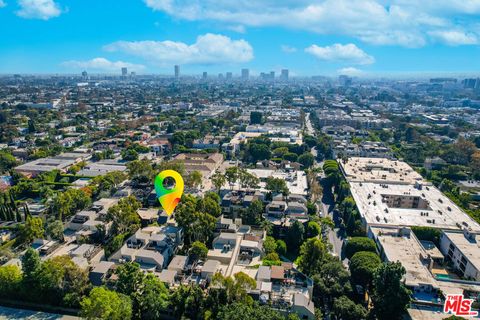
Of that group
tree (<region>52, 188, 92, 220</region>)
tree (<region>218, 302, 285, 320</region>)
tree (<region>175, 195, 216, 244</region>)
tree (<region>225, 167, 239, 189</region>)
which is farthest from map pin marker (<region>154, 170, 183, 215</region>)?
tree (<region>225, 167, 239, 189</region>)

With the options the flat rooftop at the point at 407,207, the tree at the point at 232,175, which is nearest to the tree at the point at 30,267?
the tree at the point at 232,175

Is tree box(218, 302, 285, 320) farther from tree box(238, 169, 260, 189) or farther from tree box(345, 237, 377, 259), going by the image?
tree box(238, 169, 260, 189)

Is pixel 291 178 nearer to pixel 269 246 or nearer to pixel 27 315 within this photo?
pixel 269 246

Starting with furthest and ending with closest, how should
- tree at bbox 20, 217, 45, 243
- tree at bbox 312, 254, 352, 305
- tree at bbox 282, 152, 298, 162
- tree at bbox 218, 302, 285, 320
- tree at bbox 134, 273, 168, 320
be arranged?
tree at bbox 282, 152, 298, 162, tree at bbox 20, 217, 45, 243, tree at bbox 312, 254, 352, 305, tree at bbox 134, 273, 168, 320, tree at bbox 218, 302, 285, 320

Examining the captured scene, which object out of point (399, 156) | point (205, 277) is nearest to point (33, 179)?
point (205, 277)

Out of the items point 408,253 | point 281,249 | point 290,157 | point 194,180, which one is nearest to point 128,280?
point 281,249
